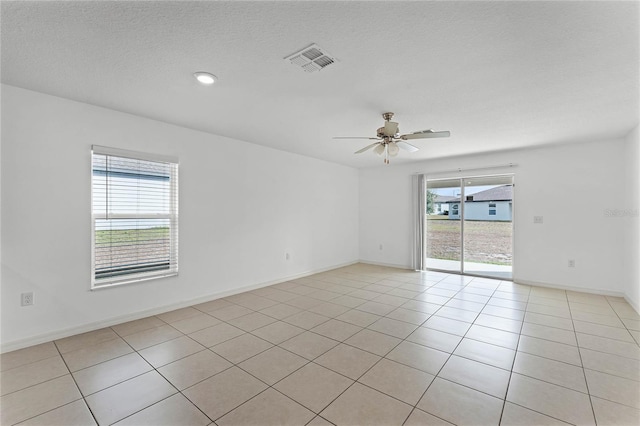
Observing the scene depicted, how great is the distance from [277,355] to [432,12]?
9.65 ft

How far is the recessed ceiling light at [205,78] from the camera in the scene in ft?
8.01

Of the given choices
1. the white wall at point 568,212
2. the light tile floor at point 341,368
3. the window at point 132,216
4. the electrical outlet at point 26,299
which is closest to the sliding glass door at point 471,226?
the white wall at point 568,212

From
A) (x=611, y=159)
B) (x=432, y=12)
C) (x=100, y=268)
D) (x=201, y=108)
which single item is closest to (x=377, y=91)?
(x=432, y=12)

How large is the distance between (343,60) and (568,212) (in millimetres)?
4981

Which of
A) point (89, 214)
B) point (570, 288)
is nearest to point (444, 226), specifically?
point (570, 288)

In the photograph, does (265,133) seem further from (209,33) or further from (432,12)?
(432,12)

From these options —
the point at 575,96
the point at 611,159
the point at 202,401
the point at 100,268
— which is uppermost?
the point at 575,96

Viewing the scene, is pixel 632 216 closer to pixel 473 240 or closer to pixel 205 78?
pixel 473 240

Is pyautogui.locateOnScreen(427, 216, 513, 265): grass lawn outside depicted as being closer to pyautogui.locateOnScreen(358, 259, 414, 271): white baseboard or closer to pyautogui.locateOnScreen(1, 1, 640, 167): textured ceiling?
pyautogui.locateOnScreen(358, 259, 414, 271): white baseboard

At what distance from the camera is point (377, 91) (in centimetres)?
275

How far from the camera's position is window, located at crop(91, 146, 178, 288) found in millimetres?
3270

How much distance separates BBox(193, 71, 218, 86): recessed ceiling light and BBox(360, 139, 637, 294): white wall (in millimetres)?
5149

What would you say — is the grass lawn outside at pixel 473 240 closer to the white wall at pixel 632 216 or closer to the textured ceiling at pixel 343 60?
the white wall at pixel 632 216

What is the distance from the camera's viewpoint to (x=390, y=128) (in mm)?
3230
